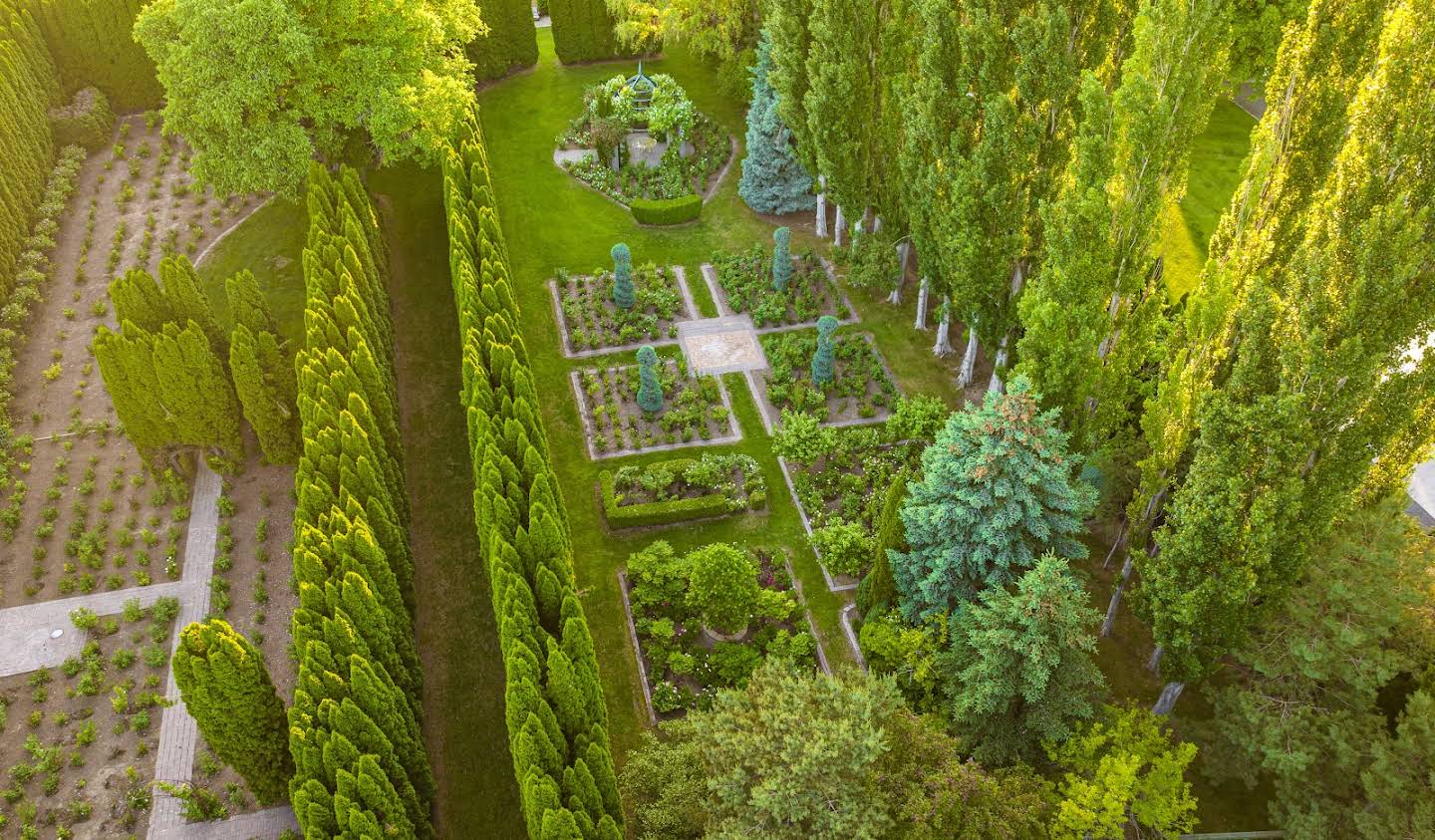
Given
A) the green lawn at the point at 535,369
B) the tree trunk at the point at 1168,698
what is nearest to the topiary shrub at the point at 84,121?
the green lawn at the point at 535,369

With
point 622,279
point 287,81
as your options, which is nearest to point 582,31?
point 287,81

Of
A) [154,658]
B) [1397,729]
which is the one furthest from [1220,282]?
[154,658]

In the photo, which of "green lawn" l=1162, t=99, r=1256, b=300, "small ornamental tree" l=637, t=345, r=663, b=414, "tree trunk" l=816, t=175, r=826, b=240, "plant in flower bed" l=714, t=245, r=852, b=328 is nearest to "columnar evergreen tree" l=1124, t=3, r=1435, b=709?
"small ornamental tree" l=637, t=345, r=663, b=414

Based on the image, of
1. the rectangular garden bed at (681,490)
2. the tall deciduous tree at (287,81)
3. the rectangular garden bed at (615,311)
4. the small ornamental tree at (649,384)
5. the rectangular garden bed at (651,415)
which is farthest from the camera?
the rectangular garden bed at (615,311)

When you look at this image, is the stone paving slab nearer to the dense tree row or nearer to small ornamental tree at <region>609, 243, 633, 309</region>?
the dense tree row

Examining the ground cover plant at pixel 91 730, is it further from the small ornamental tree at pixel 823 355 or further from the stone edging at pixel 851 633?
the small ornamental tree at pixel 823 355

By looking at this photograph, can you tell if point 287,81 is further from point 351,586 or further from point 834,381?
point 834,381
